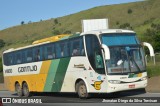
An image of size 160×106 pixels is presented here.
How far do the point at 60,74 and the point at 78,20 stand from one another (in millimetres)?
125047

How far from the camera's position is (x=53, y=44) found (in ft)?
81.7

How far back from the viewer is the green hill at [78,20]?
13362 centimetres

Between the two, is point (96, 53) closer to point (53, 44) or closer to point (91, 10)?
point (53, 44)

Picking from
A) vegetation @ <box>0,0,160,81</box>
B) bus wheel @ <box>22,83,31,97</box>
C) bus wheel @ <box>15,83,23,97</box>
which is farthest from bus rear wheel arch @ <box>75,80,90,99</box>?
vegetation @ <box>0,0,160,81</box>

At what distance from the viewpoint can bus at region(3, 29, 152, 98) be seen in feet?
67.7

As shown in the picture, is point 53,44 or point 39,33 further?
point 39,33

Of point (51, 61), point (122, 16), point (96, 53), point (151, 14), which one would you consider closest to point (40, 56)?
point (51, 61)

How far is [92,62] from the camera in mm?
21391

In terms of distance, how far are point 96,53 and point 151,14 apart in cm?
10947

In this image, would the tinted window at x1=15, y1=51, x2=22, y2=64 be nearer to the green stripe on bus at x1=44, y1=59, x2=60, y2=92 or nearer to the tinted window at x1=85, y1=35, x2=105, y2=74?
the green stripe on bus at x1=44, y1=59, x2=60, y2=92

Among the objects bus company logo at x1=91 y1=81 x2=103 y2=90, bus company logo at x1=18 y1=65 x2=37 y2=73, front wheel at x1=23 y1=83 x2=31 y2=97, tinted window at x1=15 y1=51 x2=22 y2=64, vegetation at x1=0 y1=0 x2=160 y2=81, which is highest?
vegetation at x1=0 y1=0 x2=160 y2=81

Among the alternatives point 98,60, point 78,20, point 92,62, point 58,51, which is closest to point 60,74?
point 58,51

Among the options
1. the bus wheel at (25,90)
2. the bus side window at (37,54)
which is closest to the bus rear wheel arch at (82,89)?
the bus side window at (37,54)

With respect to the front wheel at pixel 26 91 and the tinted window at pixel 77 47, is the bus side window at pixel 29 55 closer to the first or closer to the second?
the front wheel at pixel 26 91
